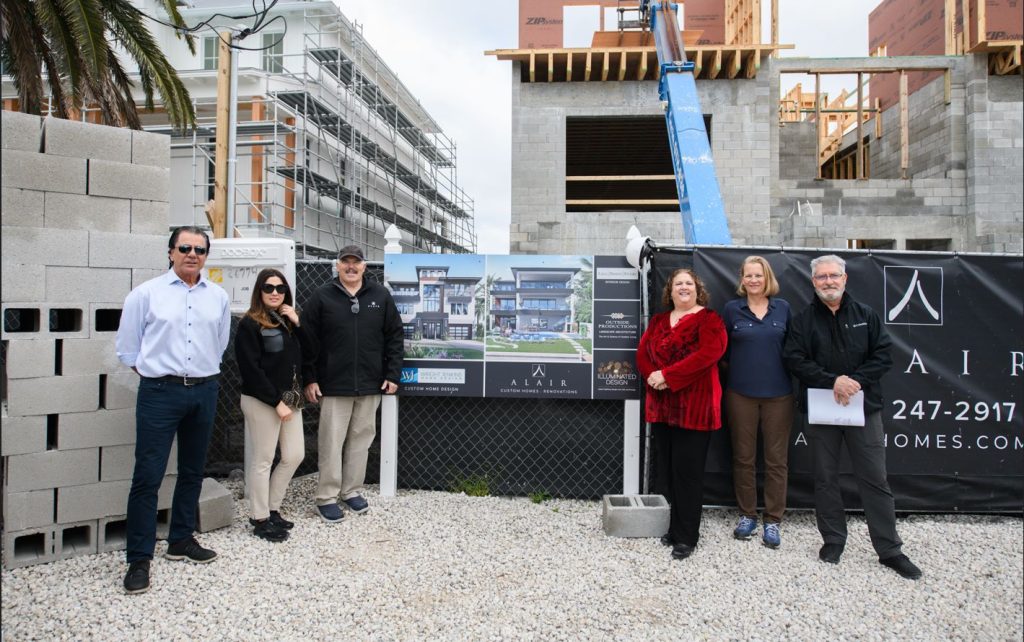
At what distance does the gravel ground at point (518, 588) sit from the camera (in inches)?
121

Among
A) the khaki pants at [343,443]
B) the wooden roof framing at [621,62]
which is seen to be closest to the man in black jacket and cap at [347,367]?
the khaki pants at [343,443]

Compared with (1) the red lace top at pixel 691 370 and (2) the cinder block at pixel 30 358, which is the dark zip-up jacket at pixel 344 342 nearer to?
(2) the cinder block at pixel 30 358

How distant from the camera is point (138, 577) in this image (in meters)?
3.37

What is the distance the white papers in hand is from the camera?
3812 millimetres

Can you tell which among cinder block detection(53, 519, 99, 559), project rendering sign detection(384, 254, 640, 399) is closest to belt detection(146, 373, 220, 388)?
cinder block detection(53, 519, 99, 559)

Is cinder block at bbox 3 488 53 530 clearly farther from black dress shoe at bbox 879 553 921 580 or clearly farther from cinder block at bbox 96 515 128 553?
black dress shoe at bbox 879 553 921 580

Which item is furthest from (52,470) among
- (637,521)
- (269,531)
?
(637,521)

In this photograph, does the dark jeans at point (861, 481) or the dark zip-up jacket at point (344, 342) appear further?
the dark zip-up jacket at point (344, 342)

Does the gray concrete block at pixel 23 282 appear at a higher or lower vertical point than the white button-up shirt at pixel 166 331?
higher

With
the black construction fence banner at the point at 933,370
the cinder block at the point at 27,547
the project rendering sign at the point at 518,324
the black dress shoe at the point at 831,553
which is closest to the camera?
the cinder block at the point at 27,547

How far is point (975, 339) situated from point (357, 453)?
5.10 m

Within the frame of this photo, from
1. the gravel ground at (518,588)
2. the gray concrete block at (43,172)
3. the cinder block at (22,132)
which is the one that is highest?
the cinder block at (22,132)

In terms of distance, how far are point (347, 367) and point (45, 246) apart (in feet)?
6.74

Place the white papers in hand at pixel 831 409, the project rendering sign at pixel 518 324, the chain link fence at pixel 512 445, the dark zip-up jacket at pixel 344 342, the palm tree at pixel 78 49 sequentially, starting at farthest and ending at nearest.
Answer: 1. the palm tree at pixel 78 49
2. the chain link fence at pixel 512 445
3. the project rendering sign at pixel 518 324
4. the dark zip-up jacket at pixel 344 342
5. the white papers in hand at pixel 831 409
